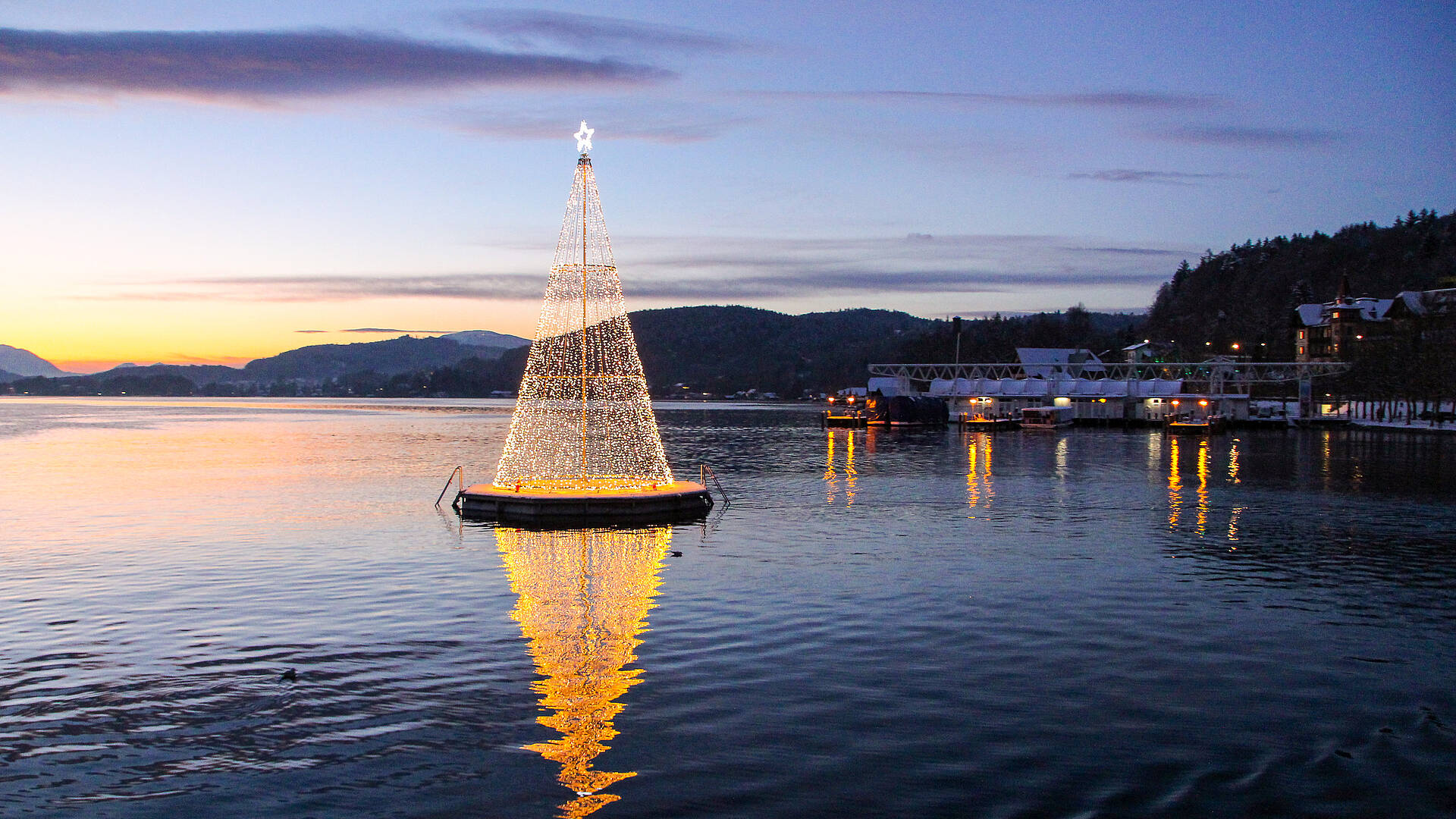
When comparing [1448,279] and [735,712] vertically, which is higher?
[1448,279]

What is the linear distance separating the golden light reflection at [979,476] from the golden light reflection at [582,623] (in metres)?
17.1

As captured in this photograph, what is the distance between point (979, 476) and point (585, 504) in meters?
33.2

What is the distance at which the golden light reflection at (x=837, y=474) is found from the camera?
50.2 m

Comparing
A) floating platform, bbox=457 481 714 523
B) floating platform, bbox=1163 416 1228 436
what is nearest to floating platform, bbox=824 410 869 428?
floating platform, bbox=1163 416 1228 436

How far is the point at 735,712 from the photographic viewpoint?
15.3 meters

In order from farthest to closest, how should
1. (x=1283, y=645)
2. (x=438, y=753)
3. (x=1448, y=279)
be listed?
(x=1448, y=279), (x=1283, y=645), (x=438, y=753)

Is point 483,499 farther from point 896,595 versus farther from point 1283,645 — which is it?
point 1283,645

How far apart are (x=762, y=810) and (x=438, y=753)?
4337 mm

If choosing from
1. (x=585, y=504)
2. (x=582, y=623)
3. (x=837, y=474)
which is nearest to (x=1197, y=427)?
(x=837, y=474)

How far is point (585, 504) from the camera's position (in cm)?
3616

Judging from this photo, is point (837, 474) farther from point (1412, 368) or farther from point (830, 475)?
point (1412, 368)

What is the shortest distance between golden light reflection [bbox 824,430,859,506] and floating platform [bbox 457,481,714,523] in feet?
34.0

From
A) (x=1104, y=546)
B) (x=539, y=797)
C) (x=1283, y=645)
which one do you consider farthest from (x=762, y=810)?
(x=1104, y=546)

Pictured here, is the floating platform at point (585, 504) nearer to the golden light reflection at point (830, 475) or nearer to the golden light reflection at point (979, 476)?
the golden light reflection at point (830, 475)
